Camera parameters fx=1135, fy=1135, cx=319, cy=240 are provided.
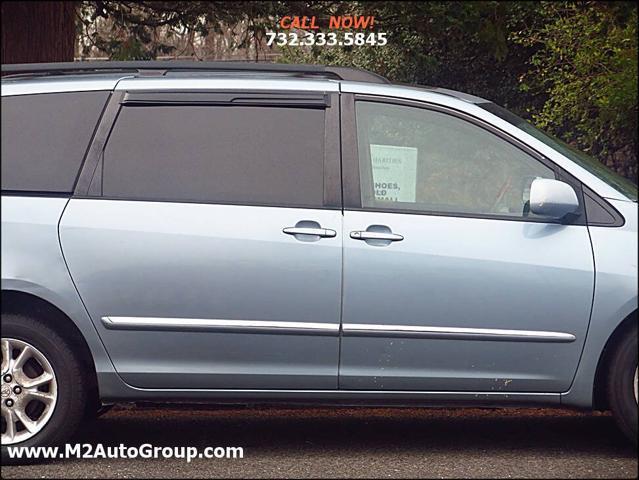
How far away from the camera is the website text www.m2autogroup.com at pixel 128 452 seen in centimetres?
521

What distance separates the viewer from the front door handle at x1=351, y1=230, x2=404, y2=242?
16.7 ft

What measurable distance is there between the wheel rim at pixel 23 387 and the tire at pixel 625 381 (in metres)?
2.52

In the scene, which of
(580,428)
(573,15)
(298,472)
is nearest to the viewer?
(298,472)

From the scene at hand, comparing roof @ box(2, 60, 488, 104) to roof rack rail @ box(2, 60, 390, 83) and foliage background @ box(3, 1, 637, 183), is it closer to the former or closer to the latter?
roof rack rail @ box(2, 60, 390, 83)

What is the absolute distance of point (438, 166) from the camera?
529cm

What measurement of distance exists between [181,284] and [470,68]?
1010cm

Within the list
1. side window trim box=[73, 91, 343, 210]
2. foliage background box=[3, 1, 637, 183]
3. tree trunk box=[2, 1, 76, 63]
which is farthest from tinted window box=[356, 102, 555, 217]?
tree trunk box=[2, 1, 76, 63]

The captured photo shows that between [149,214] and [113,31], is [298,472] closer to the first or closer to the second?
[149,214]

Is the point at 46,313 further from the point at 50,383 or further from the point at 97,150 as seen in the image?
the point at 97,150

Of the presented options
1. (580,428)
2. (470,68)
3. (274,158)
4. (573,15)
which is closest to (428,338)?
(274,158)

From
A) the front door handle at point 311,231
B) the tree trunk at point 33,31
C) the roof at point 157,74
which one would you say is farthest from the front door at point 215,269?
the tree trunk at point 33,31

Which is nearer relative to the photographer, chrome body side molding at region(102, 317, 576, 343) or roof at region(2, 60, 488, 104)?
chrome body side molding at region(102, 317, 576, 343)

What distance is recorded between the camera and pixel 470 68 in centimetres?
1459

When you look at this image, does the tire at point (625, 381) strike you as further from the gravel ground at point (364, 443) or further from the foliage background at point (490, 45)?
the foliage background at point (490, 45)
